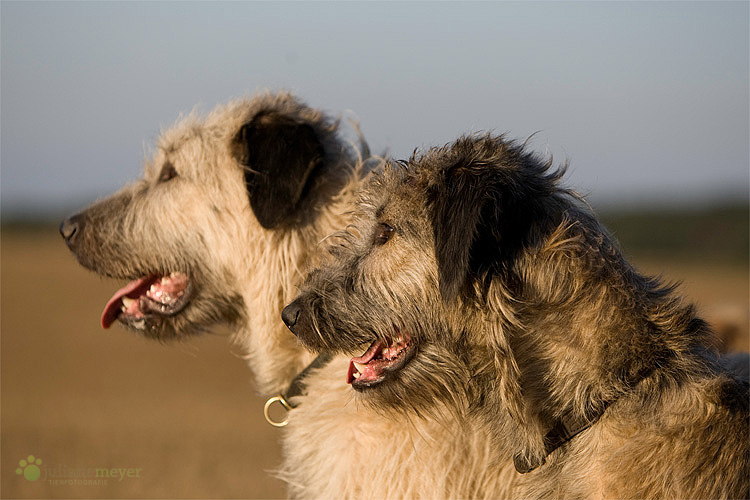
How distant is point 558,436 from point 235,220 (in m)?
2.31

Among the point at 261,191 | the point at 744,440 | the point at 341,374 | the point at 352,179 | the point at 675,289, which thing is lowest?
the point at 341,374

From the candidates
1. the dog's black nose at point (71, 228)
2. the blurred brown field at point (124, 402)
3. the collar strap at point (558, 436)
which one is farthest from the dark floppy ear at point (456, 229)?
the dog's black nose at point (71, 228)

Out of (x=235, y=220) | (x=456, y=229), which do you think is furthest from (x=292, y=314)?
(x=235, y=220)

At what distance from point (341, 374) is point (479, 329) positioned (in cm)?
116

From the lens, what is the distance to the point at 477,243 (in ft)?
9.68

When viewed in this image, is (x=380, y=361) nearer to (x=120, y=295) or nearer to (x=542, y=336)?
(x=542, y=336)

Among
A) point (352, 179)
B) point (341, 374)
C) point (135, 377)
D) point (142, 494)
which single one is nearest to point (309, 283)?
point (341, 374)

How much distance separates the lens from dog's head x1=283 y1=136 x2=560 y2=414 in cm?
298

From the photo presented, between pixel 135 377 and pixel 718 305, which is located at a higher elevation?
pixel 718 305

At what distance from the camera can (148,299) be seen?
Answer: 496 centimetres

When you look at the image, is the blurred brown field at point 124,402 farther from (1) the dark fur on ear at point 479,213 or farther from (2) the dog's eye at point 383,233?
(2) the dog's eye at point 383,233

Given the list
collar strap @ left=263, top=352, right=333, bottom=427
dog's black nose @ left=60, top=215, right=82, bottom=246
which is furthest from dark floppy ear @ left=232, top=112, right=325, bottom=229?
dog's black nose @ left=60, top=215, right=82, bottom=246

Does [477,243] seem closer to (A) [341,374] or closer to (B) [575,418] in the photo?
(B) [575,418]

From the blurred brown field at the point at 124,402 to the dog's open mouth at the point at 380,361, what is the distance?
3.80 ft
